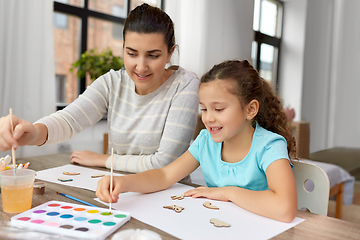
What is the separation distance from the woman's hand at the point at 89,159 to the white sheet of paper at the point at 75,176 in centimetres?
3

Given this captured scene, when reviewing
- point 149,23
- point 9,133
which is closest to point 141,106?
point 149,23

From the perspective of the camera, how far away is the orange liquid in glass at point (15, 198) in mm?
709

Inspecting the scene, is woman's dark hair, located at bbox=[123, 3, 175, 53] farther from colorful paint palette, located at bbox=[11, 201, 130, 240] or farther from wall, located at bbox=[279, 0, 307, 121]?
wall, located at bbox=[279, 0, 307, 121]

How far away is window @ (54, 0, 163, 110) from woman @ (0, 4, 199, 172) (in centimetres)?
118

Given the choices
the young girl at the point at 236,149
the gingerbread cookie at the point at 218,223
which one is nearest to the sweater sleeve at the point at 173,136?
the young girl at the point at 236,149

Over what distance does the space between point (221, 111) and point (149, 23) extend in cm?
41

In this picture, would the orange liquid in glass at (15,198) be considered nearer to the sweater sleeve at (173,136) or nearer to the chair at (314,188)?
the sweater sleeve at (173,136)

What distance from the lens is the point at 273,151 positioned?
874 mm

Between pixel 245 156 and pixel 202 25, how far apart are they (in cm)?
248

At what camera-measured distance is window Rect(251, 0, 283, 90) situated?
2957mm

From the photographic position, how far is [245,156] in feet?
3.20

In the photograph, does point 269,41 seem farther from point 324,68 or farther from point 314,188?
point 314,188

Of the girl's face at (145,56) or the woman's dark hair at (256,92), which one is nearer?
the woman's dark hair at (256,92)

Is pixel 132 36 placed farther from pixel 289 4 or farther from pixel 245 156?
pixel 289 4
